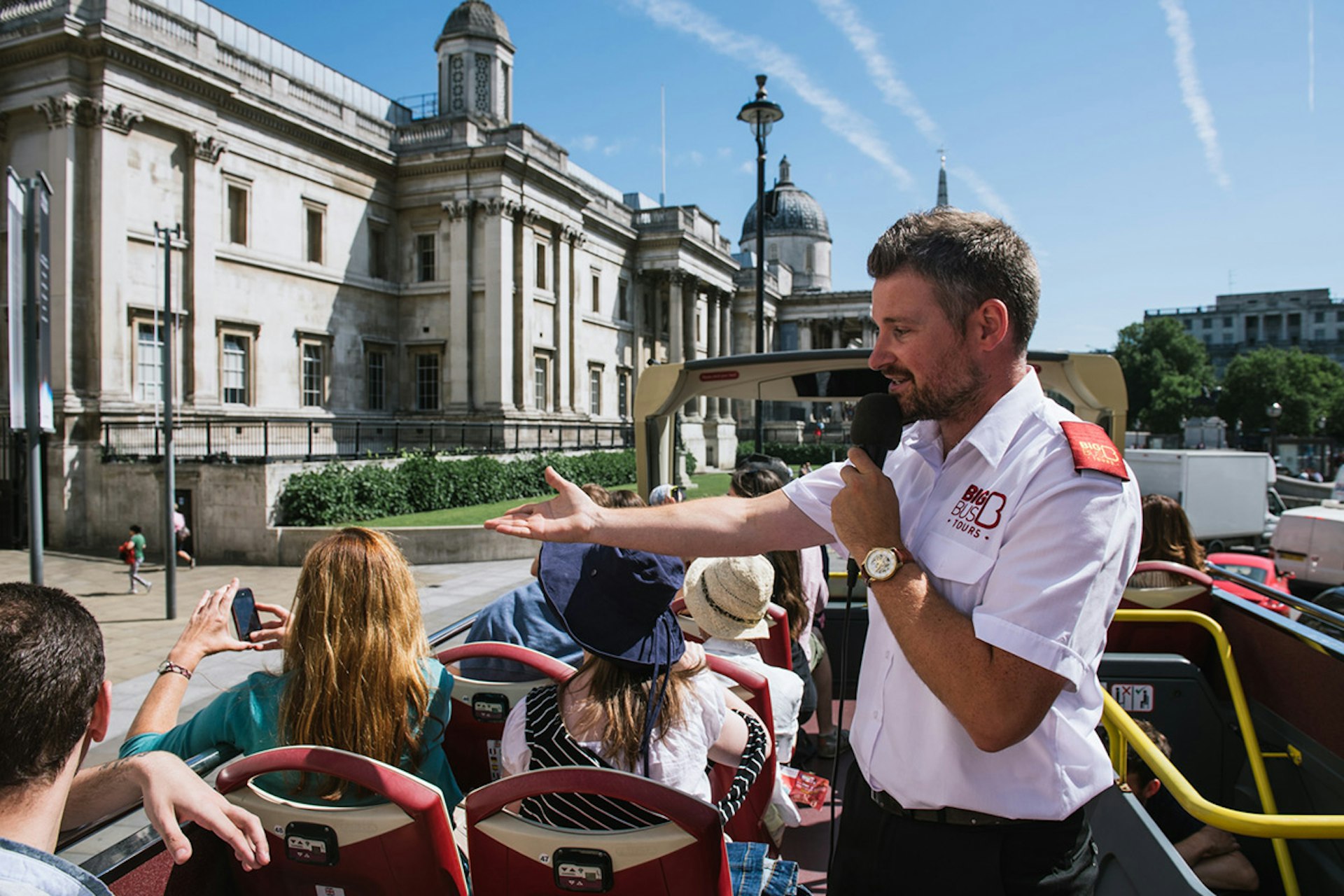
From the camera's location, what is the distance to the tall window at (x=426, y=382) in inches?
1345

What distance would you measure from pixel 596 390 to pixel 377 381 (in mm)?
12805

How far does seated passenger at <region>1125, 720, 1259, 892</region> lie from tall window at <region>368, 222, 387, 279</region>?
33594 millimetres

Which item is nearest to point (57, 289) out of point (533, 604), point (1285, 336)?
point (533, 604)

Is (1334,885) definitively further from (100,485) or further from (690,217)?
(690,217)

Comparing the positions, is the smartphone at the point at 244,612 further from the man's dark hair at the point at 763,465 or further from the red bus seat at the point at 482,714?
the man's dark hair at the point at 763,465

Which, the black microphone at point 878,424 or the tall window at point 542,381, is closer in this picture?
the black microphone at point 878,424

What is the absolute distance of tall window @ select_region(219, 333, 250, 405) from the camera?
86.3ft

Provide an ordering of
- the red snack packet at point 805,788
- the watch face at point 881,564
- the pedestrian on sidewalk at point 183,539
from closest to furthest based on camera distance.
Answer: the watch face at point 881,564, the red snack packet at point 805,788, the pedestrian on sidewalk at point 183,539

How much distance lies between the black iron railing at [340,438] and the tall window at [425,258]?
6.37 metres

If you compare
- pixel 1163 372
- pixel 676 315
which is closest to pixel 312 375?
pixel 676 315

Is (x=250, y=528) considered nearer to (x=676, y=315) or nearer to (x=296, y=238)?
(x=296, y=238)

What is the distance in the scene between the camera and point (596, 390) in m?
43.4

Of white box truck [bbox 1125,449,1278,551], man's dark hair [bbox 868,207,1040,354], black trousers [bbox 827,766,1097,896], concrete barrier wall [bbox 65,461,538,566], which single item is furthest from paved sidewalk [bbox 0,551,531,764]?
white box truck [bbox 1125,449,1278,551]

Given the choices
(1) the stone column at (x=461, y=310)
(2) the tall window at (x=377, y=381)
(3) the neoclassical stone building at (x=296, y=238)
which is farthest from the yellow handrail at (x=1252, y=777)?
(2) the tall window at (x=377, y=381)
